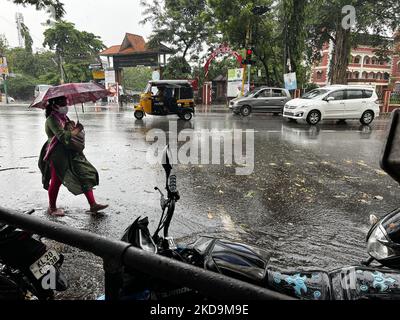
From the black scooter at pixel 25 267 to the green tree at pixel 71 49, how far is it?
42.8 m

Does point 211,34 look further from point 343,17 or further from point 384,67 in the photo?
point 384,67

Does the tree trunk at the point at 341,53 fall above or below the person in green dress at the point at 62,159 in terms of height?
above

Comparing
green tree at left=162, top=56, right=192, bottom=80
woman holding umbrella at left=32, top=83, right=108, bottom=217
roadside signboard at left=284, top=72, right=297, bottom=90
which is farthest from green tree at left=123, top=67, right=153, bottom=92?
woman holding umbrella at left=32, top=83, right=108, bottom=217

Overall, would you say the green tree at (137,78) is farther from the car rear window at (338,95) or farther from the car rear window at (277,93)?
the car rear window at (338,95)

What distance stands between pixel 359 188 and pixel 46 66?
56.4 meters

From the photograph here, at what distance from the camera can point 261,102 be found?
762 inches

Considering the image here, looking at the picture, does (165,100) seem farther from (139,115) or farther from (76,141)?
(76,141)

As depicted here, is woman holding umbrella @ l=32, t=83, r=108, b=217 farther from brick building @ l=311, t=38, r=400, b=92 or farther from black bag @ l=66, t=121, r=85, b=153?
brick building @ l=311, t=38, r=400, b=92

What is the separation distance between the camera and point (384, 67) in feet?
197

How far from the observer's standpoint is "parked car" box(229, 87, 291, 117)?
19.3 meters

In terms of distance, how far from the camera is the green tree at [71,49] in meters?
41.3

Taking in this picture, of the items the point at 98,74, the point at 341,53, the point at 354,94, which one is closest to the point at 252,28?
the point at 341,53

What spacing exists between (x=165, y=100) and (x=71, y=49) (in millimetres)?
32691

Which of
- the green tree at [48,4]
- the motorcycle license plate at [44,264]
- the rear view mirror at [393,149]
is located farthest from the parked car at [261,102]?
the rear view mirror at [393,149]
